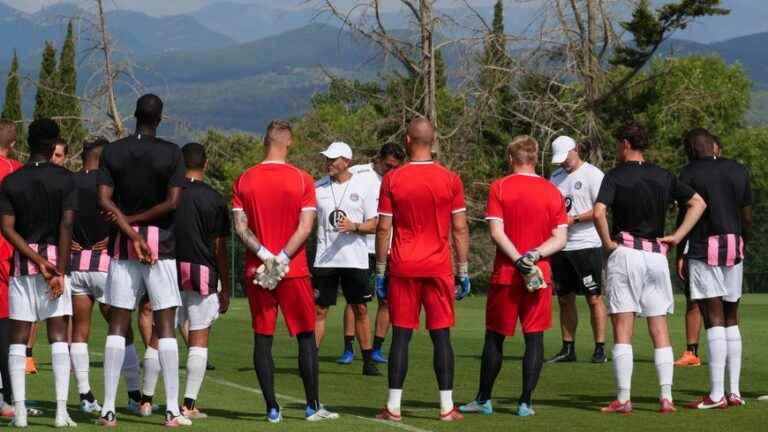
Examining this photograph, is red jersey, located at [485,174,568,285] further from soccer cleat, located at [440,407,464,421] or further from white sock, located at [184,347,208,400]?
white sock, located at [184,347,208,400]

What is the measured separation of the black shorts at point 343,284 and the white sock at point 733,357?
4062 millimetres

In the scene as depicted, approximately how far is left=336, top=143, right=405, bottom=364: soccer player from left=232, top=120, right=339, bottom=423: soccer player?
346 centimetres

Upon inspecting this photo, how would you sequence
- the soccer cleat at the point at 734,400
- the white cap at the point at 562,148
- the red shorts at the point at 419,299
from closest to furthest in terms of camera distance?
the red shorts at the point at 419,299
the soccer cleat at the point at 734,400
the white cap at the point at 562,148

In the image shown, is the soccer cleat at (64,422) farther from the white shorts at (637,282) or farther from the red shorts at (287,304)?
the white shorts at (637,282)

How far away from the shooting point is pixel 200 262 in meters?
10.4

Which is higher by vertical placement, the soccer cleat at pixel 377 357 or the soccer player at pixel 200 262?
the soccer player at pixel 200 262

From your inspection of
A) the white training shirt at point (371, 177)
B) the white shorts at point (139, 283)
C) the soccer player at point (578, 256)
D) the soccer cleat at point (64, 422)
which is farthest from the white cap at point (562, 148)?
the soccer cleat at point (64, 422)

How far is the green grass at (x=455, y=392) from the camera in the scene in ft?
32.5

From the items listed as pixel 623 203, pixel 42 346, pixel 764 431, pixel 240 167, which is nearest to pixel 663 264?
pixel 623 203

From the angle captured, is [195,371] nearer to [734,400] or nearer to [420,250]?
[420,250]

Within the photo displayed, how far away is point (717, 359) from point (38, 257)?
5.19 m

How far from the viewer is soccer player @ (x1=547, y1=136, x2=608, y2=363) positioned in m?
14.1

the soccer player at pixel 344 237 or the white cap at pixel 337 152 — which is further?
the soccer player at pixel 344 237

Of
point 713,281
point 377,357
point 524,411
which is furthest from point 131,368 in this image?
point 713,281
